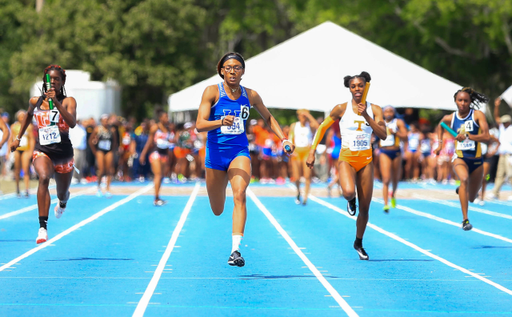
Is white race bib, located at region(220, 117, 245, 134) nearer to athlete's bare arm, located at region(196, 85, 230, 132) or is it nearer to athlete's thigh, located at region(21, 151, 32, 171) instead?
athlete's bare arm, located at region(196, 85, 230, 132)

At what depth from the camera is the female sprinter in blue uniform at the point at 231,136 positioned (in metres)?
7.88

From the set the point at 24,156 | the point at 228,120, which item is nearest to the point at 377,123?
the point at 228,120

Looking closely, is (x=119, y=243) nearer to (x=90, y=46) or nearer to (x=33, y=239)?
(x=33, y=239)

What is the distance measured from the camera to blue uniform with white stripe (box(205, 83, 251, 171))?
798cm

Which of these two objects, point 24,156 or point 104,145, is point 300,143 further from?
point 24,156

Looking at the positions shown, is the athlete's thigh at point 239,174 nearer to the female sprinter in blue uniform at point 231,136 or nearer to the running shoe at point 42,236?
the female sprinter in blue uniform at point 231,136

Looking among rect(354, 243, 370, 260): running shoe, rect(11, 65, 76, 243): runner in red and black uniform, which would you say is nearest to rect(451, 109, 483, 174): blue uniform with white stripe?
rect(354, 243, 370, 260): running shoe

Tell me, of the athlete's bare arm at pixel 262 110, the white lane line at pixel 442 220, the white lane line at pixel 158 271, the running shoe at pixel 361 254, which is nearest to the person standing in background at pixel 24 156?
the white lane line at pixel 158 271

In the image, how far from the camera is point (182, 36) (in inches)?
1714

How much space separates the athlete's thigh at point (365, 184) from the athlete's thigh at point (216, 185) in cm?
177

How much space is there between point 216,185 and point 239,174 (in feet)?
1.34

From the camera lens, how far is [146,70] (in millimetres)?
43031

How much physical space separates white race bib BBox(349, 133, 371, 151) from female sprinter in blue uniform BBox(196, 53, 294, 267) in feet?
4.50

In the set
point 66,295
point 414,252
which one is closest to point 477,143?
point 414,252
